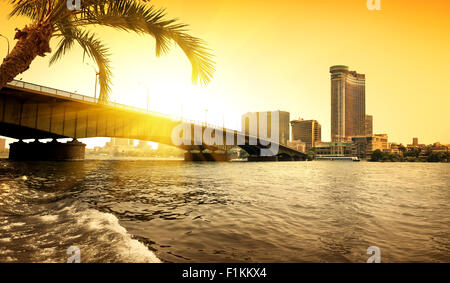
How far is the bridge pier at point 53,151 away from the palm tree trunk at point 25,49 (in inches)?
1531

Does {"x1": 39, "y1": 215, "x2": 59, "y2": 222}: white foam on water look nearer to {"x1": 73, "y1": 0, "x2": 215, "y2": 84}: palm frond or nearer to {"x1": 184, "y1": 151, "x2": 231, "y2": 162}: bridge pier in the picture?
{"x1": 73, "y1": 0, "x2": 215, "y2": 84}: palm frond

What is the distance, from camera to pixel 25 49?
447 centimetres

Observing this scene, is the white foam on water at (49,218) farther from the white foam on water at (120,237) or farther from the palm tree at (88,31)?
the palm tree at (88,31)

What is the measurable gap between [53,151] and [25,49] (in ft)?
136

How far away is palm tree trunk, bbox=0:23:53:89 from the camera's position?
429 cm

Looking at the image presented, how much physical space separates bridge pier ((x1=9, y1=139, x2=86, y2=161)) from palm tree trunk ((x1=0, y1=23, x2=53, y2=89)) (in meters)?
38.9

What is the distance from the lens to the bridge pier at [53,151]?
123 feet

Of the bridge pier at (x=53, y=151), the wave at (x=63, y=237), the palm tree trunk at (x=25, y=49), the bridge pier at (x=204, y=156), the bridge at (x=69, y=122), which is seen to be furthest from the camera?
the bridge pier at (x=204, y=156)

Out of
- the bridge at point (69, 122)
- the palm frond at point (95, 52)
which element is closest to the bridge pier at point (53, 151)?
the bridge at point (69, 122)

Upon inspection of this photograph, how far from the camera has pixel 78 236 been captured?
3922mm

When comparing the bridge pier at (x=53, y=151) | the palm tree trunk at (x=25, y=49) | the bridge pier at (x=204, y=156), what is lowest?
the bridge pier at (x=204, y=156)
